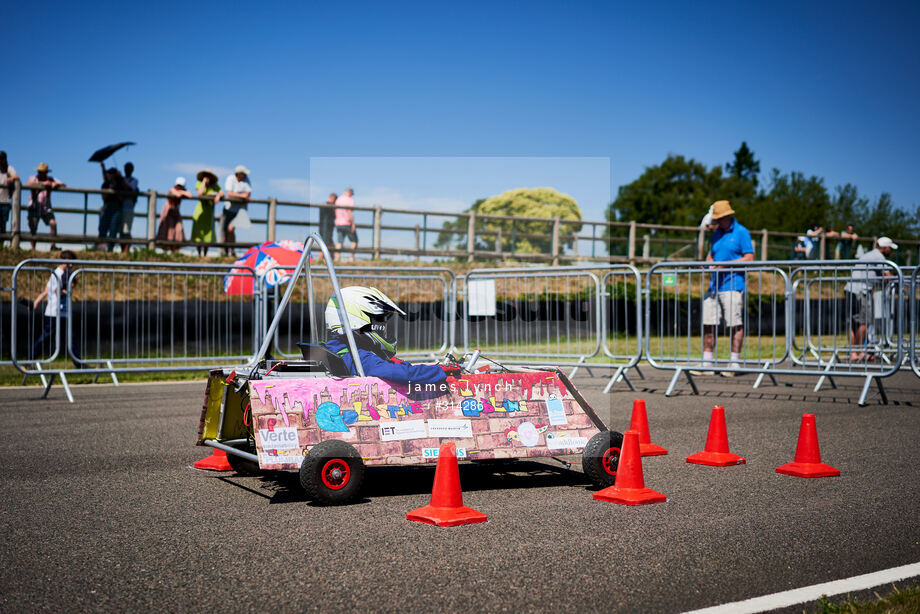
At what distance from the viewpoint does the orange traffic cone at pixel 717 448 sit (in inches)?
260

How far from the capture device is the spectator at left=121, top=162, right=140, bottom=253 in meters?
21.3

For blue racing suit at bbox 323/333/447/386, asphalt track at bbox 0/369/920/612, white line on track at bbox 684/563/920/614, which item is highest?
blue racing suit at bbox 323/333/447/386

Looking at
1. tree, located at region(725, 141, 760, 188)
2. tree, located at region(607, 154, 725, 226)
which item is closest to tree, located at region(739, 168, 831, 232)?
tree, located at region(607, 154, 725, 226)

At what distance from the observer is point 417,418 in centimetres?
552

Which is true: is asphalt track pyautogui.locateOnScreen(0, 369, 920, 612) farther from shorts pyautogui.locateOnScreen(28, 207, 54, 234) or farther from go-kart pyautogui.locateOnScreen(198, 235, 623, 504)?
shorts pyautogui.locateOnScreen(28, 207, 54, 234)

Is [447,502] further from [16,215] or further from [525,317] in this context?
[16,215]

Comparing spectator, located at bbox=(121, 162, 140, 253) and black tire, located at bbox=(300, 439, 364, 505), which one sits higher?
spectator, located at bbox=(121, 162, 140, 253)

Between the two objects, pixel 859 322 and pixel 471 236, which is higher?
pixel 471 236

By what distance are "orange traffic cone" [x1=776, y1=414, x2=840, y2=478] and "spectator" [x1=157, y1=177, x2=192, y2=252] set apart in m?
18.3

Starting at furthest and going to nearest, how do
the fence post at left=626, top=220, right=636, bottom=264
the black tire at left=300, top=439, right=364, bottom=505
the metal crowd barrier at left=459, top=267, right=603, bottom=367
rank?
1. the fence post at left=626, top=220, right=636, bottom=264
2. the metal crowd barrier at left=459, top=267, right=603, bottom=367
3. the black tire at left=300, top=439, right=364, bottom=505

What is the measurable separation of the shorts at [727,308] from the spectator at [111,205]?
1472 centimetres

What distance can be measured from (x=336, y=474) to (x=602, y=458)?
1.68m

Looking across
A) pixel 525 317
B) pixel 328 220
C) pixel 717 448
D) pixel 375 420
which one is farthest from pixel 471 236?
pixel 375 420

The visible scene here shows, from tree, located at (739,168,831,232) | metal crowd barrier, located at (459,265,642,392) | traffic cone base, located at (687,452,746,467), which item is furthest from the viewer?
tree, located at (739,168,831,232)
